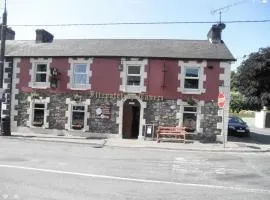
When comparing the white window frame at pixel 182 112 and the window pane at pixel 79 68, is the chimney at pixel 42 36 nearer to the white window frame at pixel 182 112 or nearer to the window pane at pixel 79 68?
the window pane at pixel 79 68

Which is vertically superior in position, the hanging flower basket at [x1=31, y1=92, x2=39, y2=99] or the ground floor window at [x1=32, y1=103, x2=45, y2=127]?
the hanging flower basket at [x1=31, y1=92, x2=39, y2=99]

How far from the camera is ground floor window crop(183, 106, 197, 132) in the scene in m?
25.7

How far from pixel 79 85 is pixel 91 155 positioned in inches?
431

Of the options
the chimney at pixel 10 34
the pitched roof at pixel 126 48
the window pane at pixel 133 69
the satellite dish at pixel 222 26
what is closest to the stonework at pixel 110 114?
the window pane at pixel 133 69

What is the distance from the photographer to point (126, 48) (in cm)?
2761

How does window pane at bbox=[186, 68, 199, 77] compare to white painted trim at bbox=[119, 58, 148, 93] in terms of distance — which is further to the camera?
white painted trim at bbox=[119, 58, 148, 93]

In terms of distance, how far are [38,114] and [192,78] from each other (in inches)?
387

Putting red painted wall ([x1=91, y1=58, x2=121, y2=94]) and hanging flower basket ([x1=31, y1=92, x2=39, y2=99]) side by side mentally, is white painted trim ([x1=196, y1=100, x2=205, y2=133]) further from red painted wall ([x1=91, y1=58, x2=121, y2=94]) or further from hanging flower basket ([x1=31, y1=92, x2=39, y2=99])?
hanging flower basket ([x1=31, y1=92, x2=39, y2=99])

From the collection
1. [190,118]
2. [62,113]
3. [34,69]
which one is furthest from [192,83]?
[34,69]

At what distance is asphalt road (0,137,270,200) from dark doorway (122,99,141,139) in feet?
29.1

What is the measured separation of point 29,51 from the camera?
2848 cm

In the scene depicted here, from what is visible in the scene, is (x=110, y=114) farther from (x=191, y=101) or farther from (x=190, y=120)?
(x=191, y=101)

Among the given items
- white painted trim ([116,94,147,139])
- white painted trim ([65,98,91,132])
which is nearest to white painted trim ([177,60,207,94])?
white painted trim ([116,94,147,139])

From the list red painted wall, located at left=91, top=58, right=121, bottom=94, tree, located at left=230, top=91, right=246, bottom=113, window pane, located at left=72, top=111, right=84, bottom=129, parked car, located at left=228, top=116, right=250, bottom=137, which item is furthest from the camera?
Answer: tree, located at left=230, top=91, right=246, bottom=113
